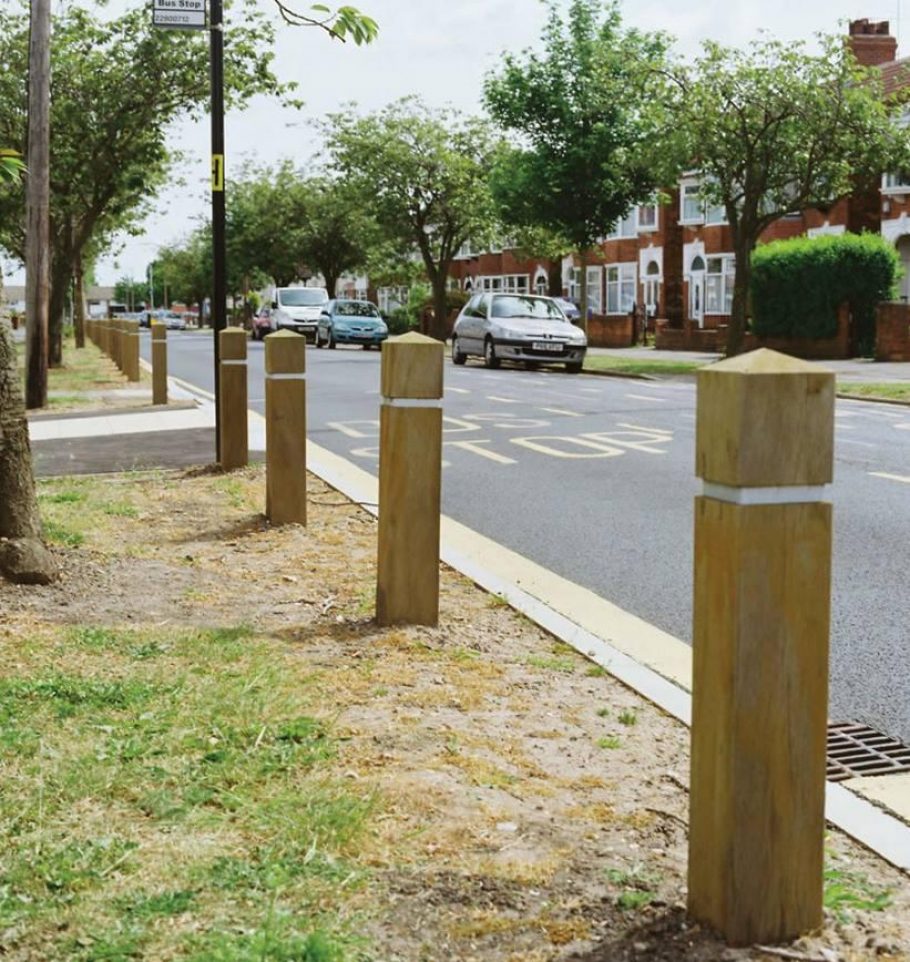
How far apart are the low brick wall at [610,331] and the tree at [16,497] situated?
41.5m

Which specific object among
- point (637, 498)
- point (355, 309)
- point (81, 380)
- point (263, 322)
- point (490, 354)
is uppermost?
point (355, 309)

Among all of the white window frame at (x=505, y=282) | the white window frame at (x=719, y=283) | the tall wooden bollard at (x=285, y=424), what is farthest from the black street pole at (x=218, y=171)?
the white window frame at (x=505, y=282)

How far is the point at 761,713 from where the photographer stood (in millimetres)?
2795

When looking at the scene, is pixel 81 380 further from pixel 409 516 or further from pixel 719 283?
pixel 719 283

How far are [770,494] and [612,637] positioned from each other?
3115mm

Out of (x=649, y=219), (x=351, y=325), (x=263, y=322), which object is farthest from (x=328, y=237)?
(x=351, y=325)

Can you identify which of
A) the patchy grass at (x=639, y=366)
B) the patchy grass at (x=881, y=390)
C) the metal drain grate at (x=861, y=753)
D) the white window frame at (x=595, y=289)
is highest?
the white window frame at (x=595, y=289)

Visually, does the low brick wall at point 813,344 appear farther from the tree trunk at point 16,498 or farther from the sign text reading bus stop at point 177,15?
the tree trunk at point 16,498

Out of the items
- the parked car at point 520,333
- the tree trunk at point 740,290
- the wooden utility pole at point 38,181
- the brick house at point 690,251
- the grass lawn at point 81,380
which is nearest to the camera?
the wooden utility pole at point 38,181

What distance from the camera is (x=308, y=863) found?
3199 mm

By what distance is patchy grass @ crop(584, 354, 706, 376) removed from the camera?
1145 inches

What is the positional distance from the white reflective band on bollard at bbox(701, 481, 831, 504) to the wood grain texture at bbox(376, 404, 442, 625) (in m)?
2.89

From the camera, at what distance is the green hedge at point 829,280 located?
3312cm

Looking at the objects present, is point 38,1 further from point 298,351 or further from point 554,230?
point 554,230
